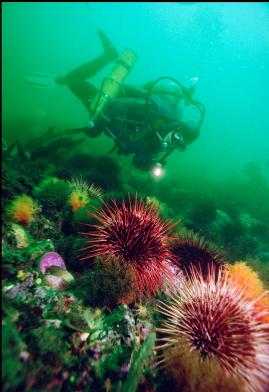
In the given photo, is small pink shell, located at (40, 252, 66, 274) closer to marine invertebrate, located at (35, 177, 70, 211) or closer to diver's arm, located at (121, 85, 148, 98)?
marine invertebrate, located at (35, 177, 70, 211)

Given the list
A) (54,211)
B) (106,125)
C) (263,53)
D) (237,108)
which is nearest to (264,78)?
(263,53)

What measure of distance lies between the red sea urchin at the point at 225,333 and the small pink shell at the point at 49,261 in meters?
1.71

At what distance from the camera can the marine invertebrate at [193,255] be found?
12.0ft

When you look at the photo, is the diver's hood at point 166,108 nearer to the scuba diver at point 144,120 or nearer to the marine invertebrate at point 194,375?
the scuba diver at point 144,120

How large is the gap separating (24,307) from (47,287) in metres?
0.92

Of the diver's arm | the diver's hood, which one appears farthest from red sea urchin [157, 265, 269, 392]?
the diver's arm

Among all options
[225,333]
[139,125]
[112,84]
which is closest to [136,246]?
[225,333]

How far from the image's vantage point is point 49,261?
126 inches

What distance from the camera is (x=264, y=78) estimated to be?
7938 cm

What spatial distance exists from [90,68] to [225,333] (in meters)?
13.0

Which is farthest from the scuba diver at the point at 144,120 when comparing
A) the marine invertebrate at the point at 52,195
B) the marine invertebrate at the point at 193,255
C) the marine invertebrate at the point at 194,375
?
the marine invertebrate at the point at 194,375

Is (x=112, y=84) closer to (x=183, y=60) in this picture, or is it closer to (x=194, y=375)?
(x=194, y=375)

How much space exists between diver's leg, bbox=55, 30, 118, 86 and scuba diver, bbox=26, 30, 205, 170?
1901 millimetres

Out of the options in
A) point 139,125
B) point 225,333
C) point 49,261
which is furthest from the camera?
point 139,125
